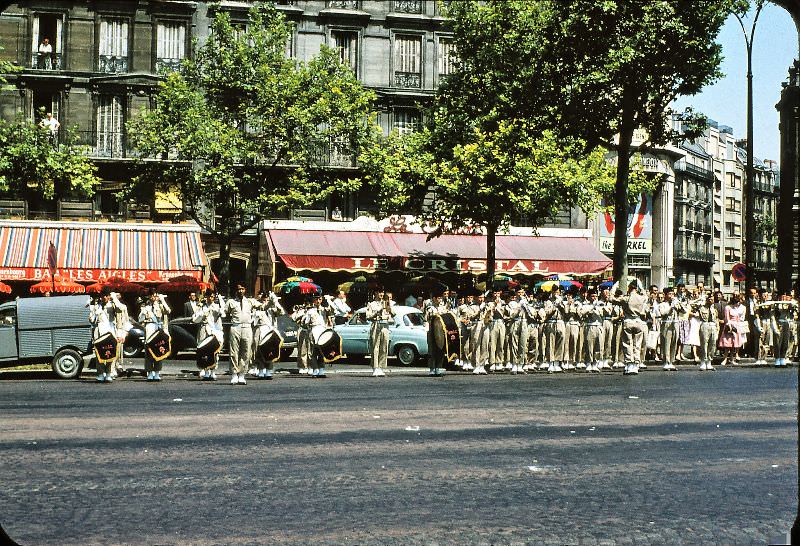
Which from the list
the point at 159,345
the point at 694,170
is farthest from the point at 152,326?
the point at 694,170

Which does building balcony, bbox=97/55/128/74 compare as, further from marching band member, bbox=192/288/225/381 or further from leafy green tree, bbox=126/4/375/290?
marching band member, bbox=192/288/225/381

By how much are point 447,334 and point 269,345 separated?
413 cm

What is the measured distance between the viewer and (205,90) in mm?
35719

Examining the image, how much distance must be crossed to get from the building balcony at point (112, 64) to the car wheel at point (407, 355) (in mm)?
18644

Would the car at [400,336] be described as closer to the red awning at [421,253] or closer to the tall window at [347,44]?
the red awning at [421,253]

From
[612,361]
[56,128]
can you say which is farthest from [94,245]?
[612,361]

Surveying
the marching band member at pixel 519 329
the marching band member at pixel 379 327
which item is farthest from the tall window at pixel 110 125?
the marching band member at pixel 519 329

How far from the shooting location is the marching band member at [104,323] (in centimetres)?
2038

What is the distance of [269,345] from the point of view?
20484 mm

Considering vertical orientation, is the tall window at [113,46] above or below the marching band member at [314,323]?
above

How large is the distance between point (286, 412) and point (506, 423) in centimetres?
309

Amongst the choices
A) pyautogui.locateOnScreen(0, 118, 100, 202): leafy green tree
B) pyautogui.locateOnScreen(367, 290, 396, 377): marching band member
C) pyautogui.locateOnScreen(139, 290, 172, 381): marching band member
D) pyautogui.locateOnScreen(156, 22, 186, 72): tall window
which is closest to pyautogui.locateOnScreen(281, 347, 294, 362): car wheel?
pyautogui.locateOnScreen(139, 290, 172, 381): marching band member

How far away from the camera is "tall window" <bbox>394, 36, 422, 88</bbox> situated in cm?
4138

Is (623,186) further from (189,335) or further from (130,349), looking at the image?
(130,349)
